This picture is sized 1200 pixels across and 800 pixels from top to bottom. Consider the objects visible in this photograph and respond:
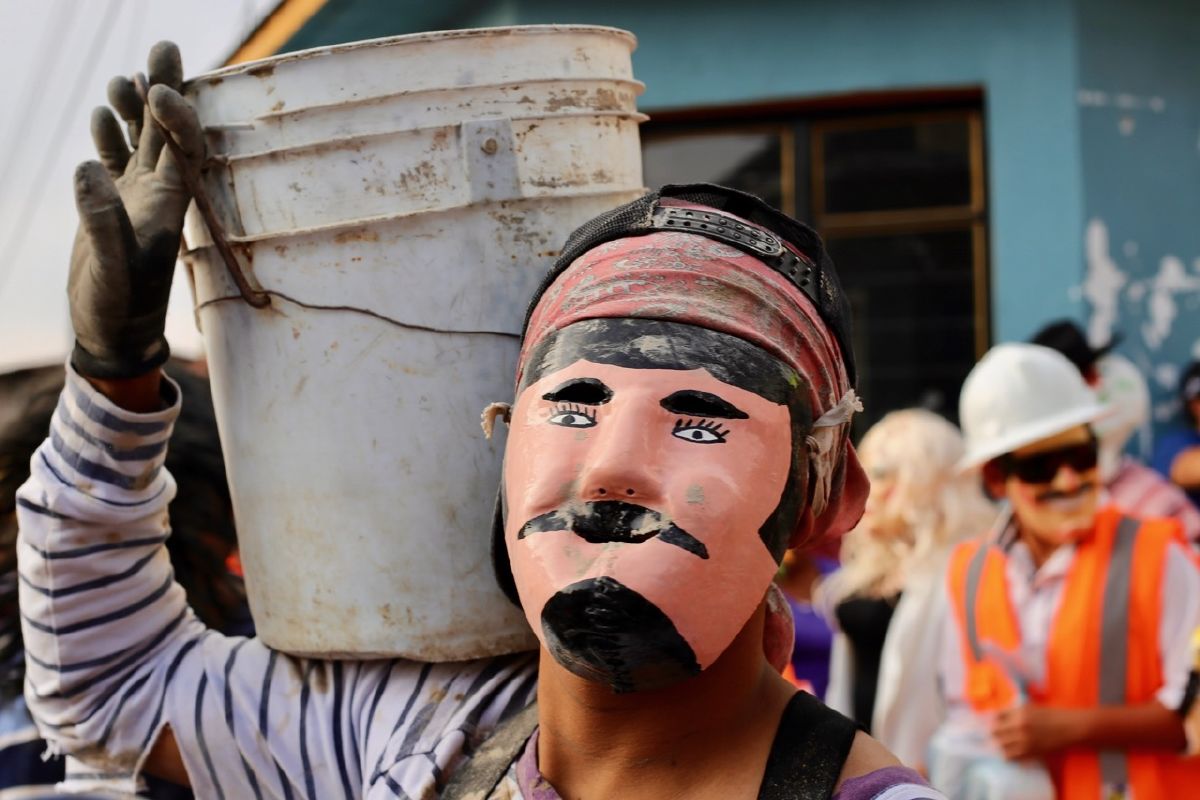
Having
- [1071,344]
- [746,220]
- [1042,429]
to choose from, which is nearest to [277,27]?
[1071,344]

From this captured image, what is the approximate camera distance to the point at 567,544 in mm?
1703

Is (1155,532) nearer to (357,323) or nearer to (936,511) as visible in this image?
(936,511)

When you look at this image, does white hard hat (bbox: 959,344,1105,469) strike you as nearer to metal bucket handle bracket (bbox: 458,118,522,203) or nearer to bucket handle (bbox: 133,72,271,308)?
metal bucket handle bracket (bbox: 458,118,522,203)

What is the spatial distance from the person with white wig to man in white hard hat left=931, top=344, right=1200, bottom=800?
0.46 ft

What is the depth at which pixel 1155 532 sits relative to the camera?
4039 mm

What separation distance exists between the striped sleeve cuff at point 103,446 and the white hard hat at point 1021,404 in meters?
2.51

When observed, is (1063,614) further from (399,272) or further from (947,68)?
(947,68)

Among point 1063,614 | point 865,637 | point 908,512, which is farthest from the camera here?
point 908,512

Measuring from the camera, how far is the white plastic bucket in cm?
210

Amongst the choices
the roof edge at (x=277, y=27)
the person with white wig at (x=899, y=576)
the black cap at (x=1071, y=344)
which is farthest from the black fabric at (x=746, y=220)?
the roof edge at (x=277, y=27)

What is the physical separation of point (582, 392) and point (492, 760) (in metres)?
0.54

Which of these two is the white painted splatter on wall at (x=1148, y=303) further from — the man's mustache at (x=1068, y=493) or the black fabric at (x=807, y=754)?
the black fabric at (x=807, y=754)

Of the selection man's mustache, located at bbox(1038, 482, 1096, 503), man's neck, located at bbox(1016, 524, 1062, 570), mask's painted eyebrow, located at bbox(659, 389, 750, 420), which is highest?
mask's painted eyebrow, located at bbox(659, 389, 750, 420)

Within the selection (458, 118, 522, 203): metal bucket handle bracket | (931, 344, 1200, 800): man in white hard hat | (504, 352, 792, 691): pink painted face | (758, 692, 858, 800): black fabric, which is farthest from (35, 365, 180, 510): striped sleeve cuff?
(931, 344, 1200, 800): man in white hard hat
